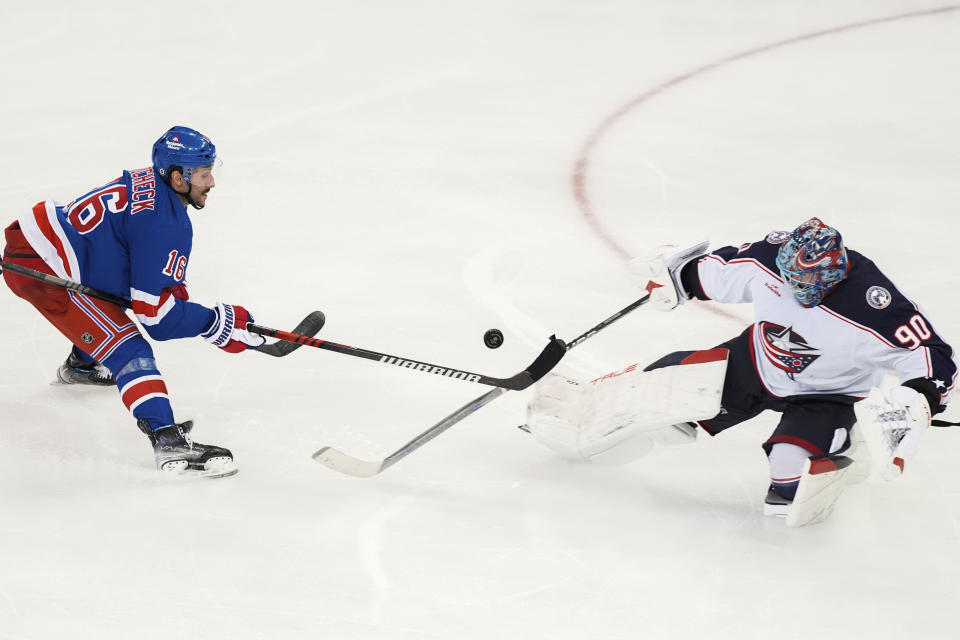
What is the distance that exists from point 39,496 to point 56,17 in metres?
5.03

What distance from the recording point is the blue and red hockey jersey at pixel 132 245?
309 cm

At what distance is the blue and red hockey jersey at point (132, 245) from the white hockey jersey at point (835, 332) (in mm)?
1561

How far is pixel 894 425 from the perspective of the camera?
2727 millimetres

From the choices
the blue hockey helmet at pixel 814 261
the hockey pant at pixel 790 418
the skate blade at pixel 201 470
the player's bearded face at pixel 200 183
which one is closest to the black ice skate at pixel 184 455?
the skate blade at pixel 201 470

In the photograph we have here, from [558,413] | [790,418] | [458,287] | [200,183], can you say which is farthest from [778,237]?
[200,183]

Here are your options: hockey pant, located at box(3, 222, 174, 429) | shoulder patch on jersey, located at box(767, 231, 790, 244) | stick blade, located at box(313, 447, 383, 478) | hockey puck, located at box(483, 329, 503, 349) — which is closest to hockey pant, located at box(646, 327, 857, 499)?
shoulder patch on jersey, located at box(767, 231, 790, 244)

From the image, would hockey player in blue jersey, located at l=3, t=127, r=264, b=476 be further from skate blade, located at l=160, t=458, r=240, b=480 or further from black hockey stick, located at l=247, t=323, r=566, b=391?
black hockey stick, located at l=247, t=323, r=566, b=391

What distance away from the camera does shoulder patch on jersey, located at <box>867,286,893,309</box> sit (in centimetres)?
288

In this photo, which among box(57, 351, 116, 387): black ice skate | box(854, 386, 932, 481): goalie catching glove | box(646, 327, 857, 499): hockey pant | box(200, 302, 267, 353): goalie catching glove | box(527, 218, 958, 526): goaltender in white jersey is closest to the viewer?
box(854, 386, 932, 481): goalie catching glove

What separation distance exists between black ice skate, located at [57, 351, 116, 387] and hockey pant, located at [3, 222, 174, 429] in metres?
0.43

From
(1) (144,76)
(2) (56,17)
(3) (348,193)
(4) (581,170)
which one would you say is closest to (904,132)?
(4) (581,170)

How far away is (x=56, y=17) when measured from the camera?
7.22 meters

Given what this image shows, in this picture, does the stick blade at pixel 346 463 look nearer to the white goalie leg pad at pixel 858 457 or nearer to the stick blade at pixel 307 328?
the stick blade at pixel 307 328

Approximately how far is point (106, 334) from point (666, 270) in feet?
5.50
